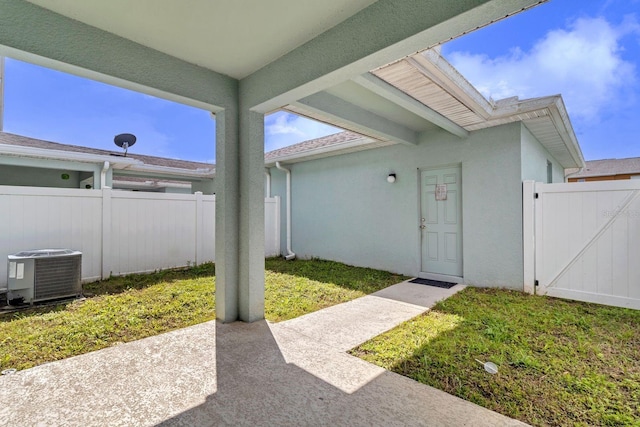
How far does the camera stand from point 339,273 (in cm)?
746

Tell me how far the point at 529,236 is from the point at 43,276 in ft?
28.1

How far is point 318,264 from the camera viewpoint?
863cm

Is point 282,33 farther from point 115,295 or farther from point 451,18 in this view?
Answer: point 115,295

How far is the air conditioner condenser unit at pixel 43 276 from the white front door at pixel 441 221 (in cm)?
708

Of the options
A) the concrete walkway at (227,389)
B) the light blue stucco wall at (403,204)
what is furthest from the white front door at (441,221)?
the concrete walkway at (227,389)

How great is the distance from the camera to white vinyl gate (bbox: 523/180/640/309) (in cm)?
474

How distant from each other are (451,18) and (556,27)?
9.35 metres

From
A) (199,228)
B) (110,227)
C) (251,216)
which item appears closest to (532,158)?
(251,216)

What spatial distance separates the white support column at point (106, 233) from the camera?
21.0 ft

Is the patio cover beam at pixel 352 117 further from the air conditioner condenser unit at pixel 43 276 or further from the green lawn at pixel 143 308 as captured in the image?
the air conditioner condenser unit at pixel 43 276

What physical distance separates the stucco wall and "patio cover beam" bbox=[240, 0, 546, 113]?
11.8 metres

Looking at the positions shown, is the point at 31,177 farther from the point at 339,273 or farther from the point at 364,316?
the point at 364,316

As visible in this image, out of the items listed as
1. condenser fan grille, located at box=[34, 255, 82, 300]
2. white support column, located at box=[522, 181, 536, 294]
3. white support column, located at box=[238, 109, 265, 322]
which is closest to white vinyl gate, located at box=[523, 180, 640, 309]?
white support column, located at box=[522, 181, 536, 294]

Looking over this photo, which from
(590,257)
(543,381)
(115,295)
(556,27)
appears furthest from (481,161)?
(115,295)
